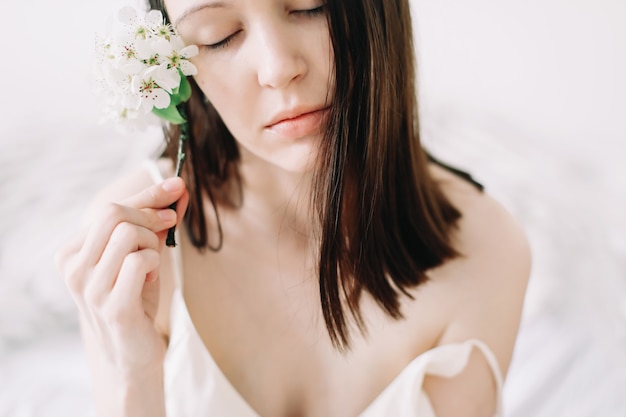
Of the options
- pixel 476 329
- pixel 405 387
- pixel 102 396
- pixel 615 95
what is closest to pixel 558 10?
pixel 615 95

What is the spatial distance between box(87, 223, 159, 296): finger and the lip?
257 millimetres

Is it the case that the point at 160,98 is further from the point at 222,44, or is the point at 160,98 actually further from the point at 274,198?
the point at 274,198

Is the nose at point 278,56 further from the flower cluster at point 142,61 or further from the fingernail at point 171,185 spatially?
the fingernail at point 171,185

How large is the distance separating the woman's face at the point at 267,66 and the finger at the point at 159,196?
133mm

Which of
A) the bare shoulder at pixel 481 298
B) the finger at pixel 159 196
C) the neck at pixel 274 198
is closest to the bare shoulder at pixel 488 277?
the bare shoulder at pixel 481 298

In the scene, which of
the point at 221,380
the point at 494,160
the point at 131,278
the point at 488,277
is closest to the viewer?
the point at 131,278

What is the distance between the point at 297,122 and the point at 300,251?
1.32 ft

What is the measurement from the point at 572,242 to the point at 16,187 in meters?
1.67

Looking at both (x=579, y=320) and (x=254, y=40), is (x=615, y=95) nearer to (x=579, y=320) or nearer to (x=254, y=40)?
(x=579, y=320)

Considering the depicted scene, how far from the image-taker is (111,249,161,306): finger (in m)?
0.92

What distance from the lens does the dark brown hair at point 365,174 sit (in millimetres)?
972

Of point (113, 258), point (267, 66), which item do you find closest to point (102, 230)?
point (113, 258)

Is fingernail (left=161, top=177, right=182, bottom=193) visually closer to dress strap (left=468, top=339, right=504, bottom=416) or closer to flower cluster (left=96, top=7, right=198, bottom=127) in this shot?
flower cluster (left=96, top=7, right=198, bottom=127)

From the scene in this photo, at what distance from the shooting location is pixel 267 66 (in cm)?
93
